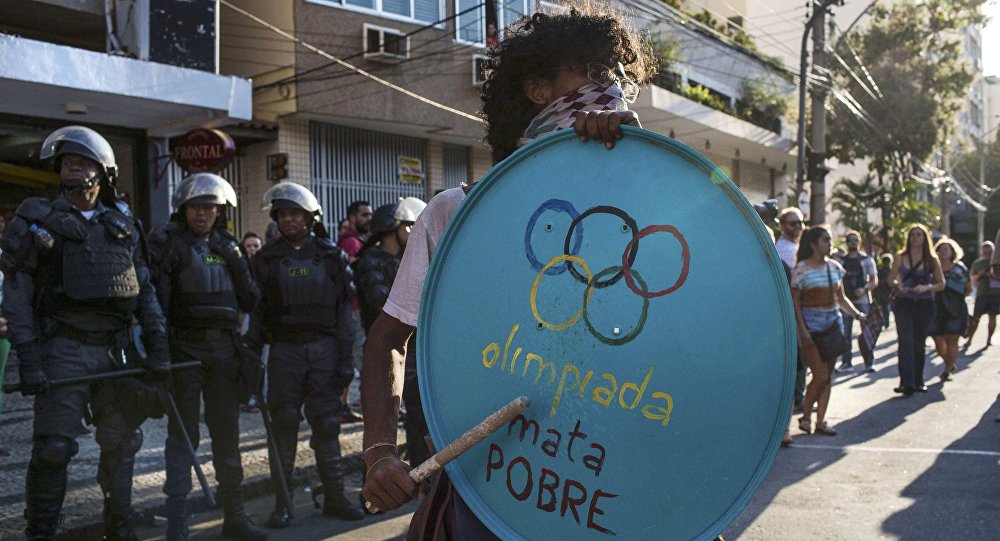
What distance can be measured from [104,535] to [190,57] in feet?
27.6

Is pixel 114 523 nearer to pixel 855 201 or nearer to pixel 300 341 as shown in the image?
pixel 300 341

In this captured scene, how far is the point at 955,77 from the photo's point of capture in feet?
107

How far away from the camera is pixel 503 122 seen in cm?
210

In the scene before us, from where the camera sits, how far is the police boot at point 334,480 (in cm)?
557

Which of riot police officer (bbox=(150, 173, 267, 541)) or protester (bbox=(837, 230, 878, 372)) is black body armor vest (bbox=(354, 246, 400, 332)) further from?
protester (bbox=(837, 230, 878, 372))

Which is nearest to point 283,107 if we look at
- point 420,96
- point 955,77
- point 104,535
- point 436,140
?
point 420,96

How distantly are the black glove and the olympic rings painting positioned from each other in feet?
11.1

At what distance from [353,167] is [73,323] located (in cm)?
1180

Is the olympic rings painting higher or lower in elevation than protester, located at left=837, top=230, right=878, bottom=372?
higher

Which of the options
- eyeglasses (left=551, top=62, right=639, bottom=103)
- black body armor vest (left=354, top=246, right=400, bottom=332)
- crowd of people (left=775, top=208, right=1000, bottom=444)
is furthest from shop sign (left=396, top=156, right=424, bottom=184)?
eyeglasses (left=551, top=62, right=639, bottom=103)

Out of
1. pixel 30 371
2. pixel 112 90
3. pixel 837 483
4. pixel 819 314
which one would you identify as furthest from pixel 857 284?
pixel 30 371

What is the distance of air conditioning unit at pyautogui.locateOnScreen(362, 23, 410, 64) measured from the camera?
51.3ft

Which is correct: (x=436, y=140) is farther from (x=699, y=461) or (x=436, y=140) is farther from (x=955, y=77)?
(x=955, y=77)

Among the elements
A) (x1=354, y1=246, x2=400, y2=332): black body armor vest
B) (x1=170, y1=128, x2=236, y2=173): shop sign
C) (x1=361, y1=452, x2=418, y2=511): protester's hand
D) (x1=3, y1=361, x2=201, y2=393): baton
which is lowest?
(x1=3, y1=361, x2=201, y2=393): baton
